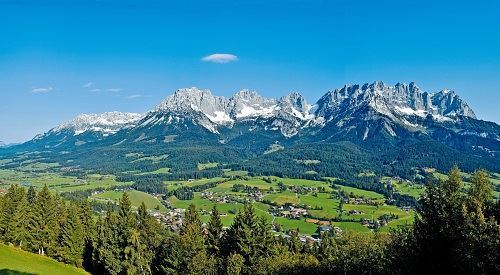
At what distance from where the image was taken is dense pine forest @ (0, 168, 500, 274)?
27.7 metres

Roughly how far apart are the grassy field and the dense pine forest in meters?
6.40

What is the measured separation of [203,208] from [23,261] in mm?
143542

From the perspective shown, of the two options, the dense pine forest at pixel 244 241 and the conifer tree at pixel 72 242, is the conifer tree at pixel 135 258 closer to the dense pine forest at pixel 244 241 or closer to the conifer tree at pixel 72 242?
the dense pine forest at pixel 244 241

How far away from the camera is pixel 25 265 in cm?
5419

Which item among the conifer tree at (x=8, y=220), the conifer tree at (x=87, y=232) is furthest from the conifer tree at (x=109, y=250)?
the conifer tree at (x=8, y=220)

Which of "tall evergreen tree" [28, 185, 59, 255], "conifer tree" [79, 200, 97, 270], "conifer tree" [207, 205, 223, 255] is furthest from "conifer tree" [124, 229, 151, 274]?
"tall evergreen tree" [28, 185, 59, 255]

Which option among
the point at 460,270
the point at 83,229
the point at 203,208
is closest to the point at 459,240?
the point at 460,270

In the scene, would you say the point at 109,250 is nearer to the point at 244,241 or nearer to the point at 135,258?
the point at 135,258

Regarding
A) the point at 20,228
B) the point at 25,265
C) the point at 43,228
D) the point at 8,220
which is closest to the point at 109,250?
the point at 25,265

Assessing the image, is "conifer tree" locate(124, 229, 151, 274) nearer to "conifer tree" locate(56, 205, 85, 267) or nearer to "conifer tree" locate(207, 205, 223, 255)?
"conifer tree" locate(207, 205, 223, 255)

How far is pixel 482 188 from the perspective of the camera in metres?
28.8

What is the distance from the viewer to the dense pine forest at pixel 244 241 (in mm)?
27703

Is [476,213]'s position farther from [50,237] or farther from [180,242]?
[50,237]

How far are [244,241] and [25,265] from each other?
92.2ft
